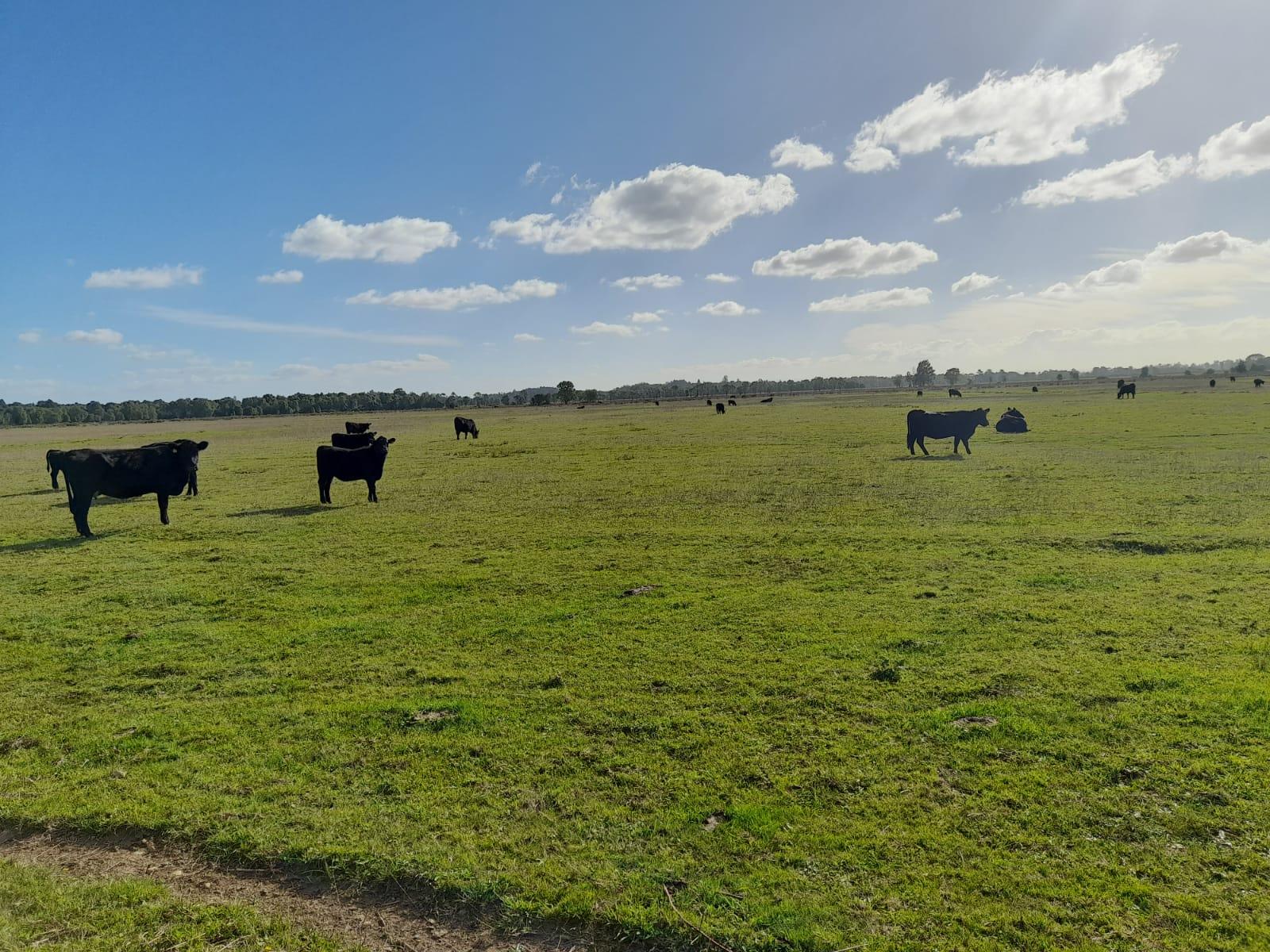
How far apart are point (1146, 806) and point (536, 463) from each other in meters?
25.4

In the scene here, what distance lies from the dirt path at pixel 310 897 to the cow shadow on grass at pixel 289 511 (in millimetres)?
13762

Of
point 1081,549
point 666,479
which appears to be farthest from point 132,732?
point 666,479

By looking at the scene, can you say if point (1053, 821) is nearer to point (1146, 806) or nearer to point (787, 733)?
point (1146, 806)

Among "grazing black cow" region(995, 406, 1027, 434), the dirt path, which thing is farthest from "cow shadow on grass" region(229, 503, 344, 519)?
"grazing black cow" region(995, 406, 1027, 434)

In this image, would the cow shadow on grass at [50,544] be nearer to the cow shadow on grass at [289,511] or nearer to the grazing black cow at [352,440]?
the cow shadow on grass at [289,511]

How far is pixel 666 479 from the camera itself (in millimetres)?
21984

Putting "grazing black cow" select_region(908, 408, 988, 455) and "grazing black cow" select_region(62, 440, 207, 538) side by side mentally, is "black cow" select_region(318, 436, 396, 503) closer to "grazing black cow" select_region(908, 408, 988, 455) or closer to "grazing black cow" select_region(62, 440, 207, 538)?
"grazing black cow" select_region(62, 440, 207, 538)

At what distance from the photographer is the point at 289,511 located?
18.4 meters

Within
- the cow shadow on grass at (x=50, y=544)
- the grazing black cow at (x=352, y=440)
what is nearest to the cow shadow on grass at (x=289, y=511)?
the cow shadow on grass at (x=50, y=544)

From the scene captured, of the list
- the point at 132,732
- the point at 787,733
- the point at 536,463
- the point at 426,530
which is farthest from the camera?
the point at 536,463

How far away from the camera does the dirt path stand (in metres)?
A: 3.88

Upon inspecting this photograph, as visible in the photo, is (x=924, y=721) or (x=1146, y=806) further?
(x=924, y=721)

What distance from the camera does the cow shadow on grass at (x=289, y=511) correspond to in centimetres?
1783

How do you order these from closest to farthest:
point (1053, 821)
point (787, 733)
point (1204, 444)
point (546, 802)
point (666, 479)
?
point (1053, 821) → point (546, 802) → point (787, 733) → point (666, 479) → point (1204, 444)
